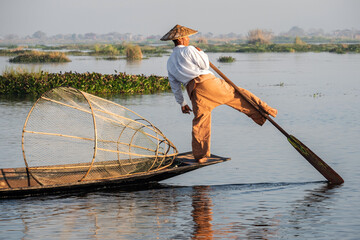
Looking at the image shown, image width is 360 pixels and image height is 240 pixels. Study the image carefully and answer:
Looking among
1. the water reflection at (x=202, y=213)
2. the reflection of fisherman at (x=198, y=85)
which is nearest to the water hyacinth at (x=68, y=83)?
the reflection of fisherman at (x=198, y=85)

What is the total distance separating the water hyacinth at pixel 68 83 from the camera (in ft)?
72.9

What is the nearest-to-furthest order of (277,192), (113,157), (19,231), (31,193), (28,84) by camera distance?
1. (19,231)
2. (31,193)
3. (277,192)
4. (113,157)
5. (28,84)

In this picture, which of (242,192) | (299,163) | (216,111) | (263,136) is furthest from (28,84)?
(242,192)

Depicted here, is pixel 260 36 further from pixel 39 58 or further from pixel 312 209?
pixel 312 209

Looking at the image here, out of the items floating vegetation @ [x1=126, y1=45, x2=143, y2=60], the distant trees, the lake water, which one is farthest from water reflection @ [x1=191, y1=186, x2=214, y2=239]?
the distant trees

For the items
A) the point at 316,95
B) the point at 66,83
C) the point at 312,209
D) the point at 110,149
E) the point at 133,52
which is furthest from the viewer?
the point at 133,52

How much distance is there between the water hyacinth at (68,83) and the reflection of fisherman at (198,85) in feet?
43.3

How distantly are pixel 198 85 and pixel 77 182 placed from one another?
2.10m

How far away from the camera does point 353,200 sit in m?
8.63

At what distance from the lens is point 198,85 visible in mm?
9039

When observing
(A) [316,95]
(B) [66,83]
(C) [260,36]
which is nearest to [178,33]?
(B) [66,83]

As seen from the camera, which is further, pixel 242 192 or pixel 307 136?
pixel 307 136

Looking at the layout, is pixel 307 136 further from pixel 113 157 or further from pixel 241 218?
pixel 241 218

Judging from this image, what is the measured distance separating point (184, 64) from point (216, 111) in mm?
9648
